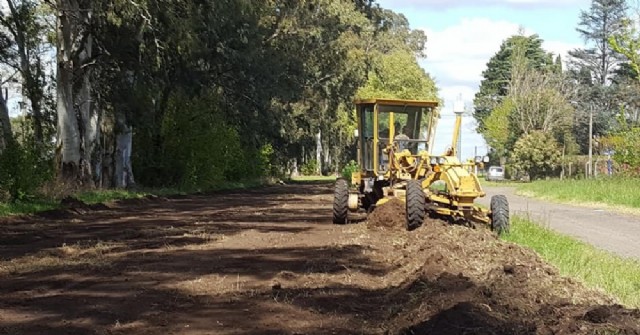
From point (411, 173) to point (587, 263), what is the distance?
646 centimetres

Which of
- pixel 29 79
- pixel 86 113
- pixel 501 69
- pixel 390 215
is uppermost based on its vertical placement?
pixel 501 69

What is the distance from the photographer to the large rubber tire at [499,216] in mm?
16391

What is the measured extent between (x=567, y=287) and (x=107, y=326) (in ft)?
16.5

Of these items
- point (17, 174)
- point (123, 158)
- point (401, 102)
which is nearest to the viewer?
point (401, 102)

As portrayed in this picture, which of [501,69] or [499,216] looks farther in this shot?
[501,69]

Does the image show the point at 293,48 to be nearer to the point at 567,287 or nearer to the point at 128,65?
the point at 128,65

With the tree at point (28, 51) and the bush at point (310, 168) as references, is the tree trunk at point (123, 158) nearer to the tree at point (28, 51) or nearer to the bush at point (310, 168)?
the tree at point (28, 51)

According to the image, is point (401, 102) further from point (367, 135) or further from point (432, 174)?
point (432, 174)

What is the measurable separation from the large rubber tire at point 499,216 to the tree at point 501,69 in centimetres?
8721

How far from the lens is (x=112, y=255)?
13.2 meters

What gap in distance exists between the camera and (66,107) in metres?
27.4

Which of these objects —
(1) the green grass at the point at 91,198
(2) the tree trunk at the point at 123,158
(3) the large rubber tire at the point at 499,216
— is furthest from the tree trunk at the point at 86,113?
(3) the large rubber tire at the point at 499,216

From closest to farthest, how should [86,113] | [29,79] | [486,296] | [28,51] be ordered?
[486,296], [86,113], [29,79], [28,51]

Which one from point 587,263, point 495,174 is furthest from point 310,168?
point 587,263
